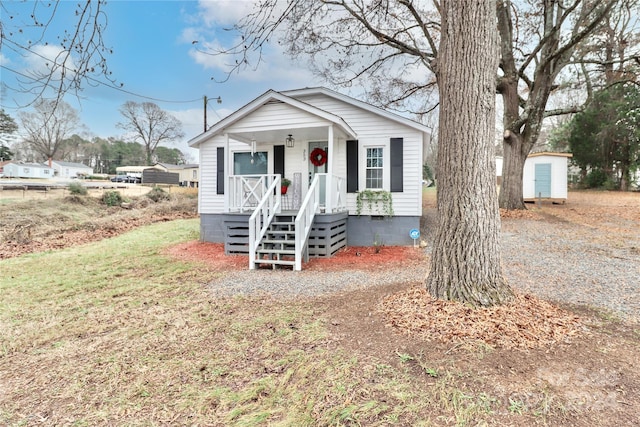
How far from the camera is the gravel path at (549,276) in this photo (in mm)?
4629

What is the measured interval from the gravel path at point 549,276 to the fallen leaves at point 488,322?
1211 mm

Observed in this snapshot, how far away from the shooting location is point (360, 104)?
9.30 m

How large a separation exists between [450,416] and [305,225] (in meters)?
5.66

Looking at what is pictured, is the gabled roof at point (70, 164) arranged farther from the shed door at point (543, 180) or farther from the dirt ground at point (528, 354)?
the dirt ground at point (528, 354)

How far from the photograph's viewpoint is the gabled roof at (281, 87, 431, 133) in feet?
29.2

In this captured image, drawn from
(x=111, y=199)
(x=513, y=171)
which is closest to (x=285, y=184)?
(x=513, y=171)

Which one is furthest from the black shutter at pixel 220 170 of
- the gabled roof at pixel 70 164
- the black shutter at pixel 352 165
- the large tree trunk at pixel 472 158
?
the gabled roof at pixel 70 164

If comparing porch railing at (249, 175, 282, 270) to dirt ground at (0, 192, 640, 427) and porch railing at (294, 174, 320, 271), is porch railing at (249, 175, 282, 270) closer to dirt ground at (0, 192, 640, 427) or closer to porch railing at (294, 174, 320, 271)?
porch railing at (294, 174, 320, 271)

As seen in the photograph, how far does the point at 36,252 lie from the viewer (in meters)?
8.75

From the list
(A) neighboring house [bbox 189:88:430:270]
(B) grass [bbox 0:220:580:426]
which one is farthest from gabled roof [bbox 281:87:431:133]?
(B) grass [bbox 0:220:580:426]

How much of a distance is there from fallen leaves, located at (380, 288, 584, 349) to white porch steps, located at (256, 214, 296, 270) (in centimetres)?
358

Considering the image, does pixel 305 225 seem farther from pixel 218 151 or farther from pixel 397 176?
pixel 218 151

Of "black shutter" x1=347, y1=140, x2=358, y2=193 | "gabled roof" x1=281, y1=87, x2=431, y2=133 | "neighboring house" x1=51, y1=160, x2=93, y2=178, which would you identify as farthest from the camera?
"neighboring house" x1=51, y1=160, x2=93, y2=178

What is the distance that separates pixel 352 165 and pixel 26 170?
53209mm
